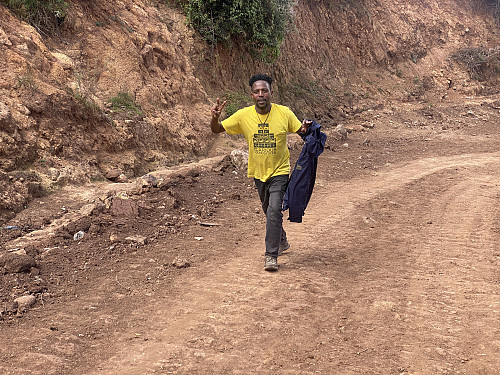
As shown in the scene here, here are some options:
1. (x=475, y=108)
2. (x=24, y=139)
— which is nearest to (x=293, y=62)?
(x=475, y=108)

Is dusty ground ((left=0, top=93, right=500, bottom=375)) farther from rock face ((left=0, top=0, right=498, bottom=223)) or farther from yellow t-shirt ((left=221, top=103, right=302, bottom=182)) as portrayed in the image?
yellow t-shirt ((left=221, top=103, right=302, bottom=182))

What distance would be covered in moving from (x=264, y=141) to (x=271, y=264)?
3.81 feet

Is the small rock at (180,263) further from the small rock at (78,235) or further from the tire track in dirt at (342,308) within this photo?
the small rock at (78,235)

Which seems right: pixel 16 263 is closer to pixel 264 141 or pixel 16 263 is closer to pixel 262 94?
pixel 264 141

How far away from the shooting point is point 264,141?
4773 millimetres

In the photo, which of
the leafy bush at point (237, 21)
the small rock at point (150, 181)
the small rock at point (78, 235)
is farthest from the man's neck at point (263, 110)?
the leafy bush at point (237, 21)

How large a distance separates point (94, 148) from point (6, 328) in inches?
183

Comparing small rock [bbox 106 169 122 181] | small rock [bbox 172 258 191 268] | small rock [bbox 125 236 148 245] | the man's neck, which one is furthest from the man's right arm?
small rock [bbox 106 169 122 181]

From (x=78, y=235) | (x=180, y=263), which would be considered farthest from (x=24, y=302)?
(x=78, y=235)

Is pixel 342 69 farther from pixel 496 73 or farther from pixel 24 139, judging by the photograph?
pixel 24 139

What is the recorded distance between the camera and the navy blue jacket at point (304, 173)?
4766 mm

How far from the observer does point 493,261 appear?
5.08m

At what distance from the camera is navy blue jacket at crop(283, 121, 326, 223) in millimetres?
4766

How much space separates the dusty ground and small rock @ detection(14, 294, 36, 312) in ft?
0.20
